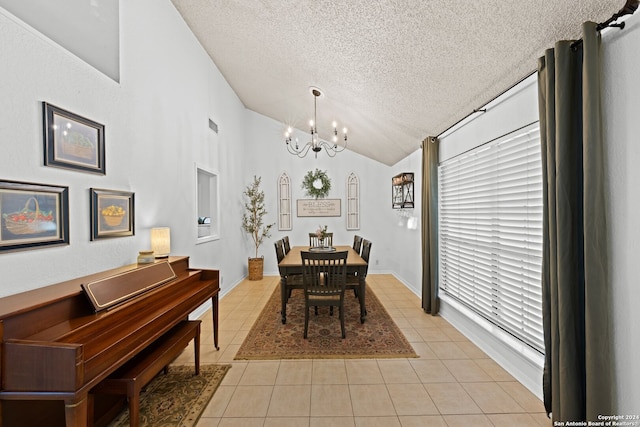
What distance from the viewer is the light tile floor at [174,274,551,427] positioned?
1903mm

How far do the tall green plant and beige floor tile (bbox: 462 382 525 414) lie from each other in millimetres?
4608

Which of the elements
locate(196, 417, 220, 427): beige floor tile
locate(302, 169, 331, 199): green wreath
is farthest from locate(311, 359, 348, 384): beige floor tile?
locate(302, 169, 331, 199): green wreath

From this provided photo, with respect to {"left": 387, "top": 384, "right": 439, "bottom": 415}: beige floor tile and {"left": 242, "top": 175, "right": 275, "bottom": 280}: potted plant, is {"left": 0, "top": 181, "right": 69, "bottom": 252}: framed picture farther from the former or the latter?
{"left": 242, "top": 175, "right": 275, "bottom": 280}: potted plant

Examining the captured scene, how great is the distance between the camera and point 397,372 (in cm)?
244

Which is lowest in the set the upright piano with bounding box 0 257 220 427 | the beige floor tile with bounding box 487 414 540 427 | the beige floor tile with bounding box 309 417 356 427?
the beige floor tile with bounding box 487 414 540 427

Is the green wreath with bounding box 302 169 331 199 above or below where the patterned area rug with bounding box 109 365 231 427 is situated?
above

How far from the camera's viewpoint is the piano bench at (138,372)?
5.32ft

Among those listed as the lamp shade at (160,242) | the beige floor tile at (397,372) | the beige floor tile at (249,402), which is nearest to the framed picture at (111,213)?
the lamp shade at (160,242)

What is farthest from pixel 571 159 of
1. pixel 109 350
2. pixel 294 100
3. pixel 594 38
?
pixel 294 100

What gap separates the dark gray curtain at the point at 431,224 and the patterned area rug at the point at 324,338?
24.7 inches

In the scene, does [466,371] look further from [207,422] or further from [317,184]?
[317,184]

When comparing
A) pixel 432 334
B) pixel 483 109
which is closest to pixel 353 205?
pixel 432 334

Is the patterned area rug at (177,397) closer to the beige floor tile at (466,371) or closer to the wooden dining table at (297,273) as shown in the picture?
the wooden dining table at (297,273)

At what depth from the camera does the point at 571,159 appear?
1622 mm
